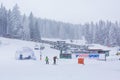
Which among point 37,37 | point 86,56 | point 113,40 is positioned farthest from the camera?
point 113,40

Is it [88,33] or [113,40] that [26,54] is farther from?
[88,33]

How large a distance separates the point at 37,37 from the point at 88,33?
44627mm

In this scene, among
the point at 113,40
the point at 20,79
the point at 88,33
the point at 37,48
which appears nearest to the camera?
the point at 20,79

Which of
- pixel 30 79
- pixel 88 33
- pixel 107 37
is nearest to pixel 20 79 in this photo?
pixel 30 79

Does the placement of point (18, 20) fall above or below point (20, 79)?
above

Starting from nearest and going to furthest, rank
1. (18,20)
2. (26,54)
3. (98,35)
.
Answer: (26,54) < (18,20) < (98,35)

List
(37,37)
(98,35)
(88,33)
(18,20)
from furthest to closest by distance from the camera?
(88,33) < (98,35) < (37,37) < (18,20)

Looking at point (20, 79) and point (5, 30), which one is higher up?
point (5, 30)

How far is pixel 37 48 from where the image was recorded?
8406 cm

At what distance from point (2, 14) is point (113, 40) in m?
54.1

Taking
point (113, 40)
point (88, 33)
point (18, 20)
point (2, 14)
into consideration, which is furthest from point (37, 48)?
point (88, 33)

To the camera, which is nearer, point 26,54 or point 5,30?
point 26,54

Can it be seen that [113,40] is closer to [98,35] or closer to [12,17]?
[98,35]

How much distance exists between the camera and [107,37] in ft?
442
